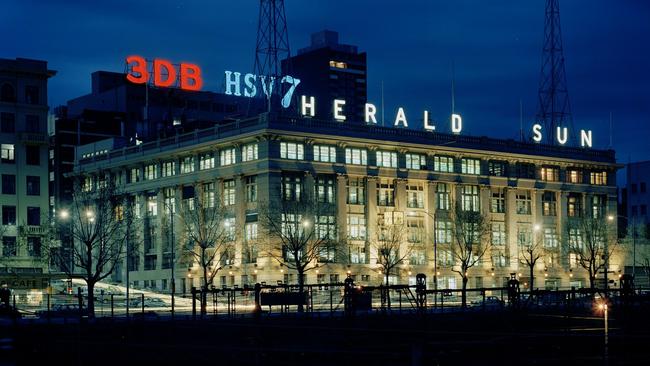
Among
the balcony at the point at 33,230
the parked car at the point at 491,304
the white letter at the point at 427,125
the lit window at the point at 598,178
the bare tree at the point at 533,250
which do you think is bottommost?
the parked car at the point at 491,304

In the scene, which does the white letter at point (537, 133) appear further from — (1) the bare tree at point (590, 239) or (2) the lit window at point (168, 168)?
(2) the lit window at point (168, 168)

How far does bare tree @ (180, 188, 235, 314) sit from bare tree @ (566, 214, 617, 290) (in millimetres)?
47130

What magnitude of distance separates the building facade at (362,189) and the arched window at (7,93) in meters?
25.0

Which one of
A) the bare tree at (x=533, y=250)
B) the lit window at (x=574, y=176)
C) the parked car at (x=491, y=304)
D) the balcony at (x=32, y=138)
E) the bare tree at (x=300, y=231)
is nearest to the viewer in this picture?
the parked car at (x=491, y=304)

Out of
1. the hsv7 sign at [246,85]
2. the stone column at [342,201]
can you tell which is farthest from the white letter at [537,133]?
the stone column at [342,201]

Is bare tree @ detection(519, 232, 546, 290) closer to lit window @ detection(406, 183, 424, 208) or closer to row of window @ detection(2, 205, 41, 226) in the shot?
lit window @ detection(406, 183, 424, 208)

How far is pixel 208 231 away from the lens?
13212cm

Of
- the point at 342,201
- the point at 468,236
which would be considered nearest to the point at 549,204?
the point at 468,236

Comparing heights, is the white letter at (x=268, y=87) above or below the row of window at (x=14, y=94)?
above

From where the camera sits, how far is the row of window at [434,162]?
5438 inches

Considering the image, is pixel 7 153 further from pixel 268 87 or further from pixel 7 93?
pixel 268 87

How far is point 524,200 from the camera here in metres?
159

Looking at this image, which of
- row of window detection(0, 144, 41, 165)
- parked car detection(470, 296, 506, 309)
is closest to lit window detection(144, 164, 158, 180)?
row of window detection(0, 144, 41, 165)

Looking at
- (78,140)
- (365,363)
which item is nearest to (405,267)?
(78,140)
